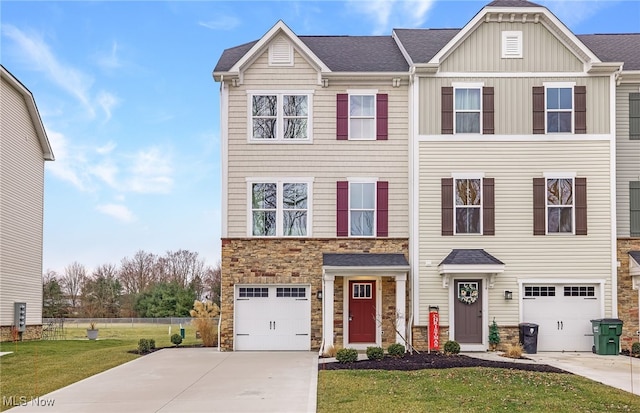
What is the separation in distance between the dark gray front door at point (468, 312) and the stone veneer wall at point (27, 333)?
1698 centimetres

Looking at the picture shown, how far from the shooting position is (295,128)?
75.6ft

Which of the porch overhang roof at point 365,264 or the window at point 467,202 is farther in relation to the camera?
the window at point 467,202

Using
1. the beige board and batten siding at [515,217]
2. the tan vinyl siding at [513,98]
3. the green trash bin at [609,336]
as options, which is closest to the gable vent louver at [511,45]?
the tan vinyl siding at [513,98]

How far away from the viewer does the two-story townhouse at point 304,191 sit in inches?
894

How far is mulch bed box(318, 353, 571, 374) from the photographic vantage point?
669 inches

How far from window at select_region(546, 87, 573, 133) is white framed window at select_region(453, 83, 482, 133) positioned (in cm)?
209

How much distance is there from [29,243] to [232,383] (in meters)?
18.5

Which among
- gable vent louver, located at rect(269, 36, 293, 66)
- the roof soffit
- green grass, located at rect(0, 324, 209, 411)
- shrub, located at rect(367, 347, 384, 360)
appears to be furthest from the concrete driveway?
the roof soffit

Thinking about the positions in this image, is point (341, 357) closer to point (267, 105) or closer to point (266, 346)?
point (266, 346)

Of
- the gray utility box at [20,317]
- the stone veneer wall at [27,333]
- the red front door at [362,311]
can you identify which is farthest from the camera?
the gray utility box at [20,317]

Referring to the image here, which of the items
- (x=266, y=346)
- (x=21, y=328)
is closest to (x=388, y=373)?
(x=266, y=346)

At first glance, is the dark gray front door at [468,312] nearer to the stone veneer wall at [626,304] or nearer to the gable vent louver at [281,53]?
the stone veneer wall at [626,304]

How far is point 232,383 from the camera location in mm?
15492

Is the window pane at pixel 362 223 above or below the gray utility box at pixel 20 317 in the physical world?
above
